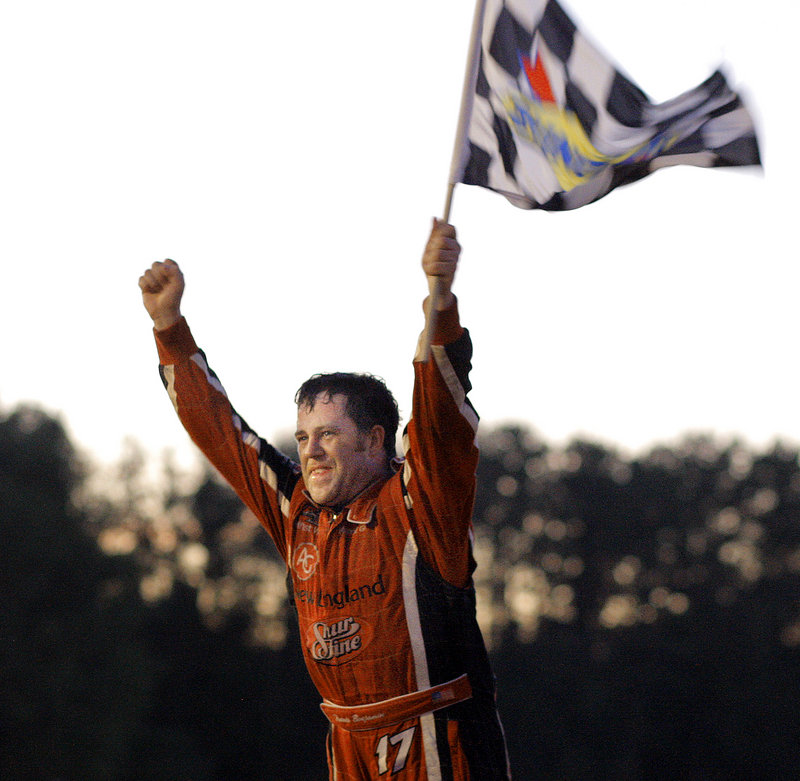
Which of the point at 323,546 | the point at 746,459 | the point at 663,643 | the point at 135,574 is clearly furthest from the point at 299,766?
the point at 323,546

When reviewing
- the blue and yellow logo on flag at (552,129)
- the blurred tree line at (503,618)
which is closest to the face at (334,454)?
the blue and yellow logo on flag at (552,129)

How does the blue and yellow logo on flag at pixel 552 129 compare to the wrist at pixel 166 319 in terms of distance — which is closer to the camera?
the blue and yellow logo on flag at pixel 552 129

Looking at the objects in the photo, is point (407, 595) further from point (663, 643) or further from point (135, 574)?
point (663, 643)

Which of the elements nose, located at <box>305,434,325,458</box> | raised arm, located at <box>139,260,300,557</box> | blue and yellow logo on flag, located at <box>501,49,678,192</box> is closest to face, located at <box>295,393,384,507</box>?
nose, located at <box>305,434,325,458</box>

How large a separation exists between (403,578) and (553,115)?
76.0 inches

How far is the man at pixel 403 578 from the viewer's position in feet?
12.1

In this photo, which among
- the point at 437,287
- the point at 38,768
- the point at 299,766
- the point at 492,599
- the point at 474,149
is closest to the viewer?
the point at 437,287

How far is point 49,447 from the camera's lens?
3014 cm

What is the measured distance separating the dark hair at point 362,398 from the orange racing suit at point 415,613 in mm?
311

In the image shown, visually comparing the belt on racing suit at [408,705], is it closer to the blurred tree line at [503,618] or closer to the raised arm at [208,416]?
the raised arm at [208,416]

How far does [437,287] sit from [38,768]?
23.8 m

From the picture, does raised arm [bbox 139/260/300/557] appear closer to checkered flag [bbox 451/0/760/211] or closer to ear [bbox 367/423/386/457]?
ear [bbox 367/423/386/457]

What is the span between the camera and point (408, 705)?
3.82 m

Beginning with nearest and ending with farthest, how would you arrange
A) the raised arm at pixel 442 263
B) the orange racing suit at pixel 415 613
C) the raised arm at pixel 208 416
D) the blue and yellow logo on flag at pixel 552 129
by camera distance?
the raised arm at pixel 442 263, the orange racing suit at pixel 415 613, the blue and yellow logo on flag at pixel 552 129, the raised arm at pixel 208 416
